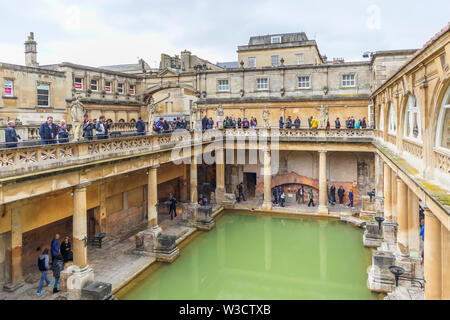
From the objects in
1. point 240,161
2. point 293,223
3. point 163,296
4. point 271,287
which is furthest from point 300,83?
point 163,296

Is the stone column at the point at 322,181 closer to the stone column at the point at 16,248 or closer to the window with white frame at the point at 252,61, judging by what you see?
the window with white frame at the point at 252,61

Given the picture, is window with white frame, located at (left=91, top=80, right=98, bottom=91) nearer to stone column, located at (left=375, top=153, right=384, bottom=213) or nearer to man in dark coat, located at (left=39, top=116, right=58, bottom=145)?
man in dark coat, located at (left=39, top=116, right=58, bottom=145)

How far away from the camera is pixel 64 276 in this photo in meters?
12.4

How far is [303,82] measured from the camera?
28.8 meters

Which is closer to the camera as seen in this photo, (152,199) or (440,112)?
(440,112)

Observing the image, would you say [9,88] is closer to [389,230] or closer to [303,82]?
[303,82]

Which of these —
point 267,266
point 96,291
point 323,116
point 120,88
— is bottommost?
point 267,266

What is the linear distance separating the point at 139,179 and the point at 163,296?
969 cm

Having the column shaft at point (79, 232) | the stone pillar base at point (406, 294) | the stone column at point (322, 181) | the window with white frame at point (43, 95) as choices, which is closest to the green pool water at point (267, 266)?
the stone pillar base at point (406, 294)

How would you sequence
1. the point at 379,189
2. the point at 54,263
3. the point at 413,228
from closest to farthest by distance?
the point at 54,263, the point at 413,228, the point at 379,189

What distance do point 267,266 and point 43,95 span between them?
2421 cm

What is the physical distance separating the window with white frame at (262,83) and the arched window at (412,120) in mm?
18333

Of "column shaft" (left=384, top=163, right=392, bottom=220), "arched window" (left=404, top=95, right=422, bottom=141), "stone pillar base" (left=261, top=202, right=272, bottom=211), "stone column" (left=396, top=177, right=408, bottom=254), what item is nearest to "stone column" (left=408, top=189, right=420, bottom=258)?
"stone column" (left=396, top=177, right=408, bottom=254)

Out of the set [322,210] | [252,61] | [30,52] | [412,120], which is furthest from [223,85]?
[412,120]
